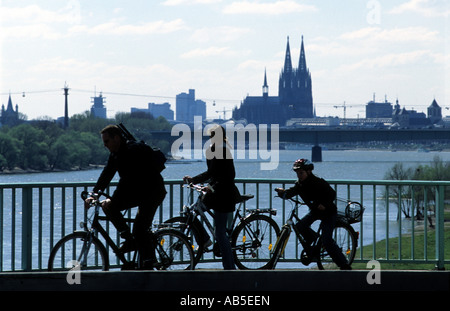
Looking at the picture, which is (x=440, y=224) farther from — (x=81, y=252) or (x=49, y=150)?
(x=49, y=150)

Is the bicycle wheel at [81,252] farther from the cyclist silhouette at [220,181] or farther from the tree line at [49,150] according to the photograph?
the tree line at [49,150]

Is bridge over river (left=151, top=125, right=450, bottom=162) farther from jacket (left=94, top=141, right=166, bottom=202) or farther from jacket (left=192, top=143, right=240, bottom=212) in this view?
jacket (left=94, top=141, right=166, bottom=202)

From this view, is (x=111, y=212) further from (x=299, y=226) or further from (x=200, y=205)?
(x=299, y=226)

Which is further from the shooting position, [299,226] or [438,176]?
[438,176]

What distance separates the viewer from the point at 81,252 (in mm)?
6590

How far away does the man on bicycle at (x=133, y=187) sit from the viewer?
20.6 feet

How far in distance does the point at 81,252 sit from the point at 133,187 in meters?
0.79

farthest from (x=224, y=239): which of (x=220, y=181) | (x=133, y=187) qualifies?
(x=133, y=187)

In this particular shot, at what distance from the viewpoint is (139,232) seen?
255 inches

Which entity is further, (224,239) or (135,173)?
(224,239)

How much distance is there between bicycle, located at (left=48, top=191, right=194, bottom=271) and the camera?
257 inches
